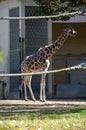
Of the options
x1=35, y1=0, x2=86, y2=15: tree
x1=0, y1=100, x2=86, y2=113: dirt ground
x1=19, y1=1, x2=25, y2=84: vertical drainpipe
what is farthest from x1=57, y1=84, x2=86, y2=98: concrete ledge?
x1=35, y1=0, x2=86, y2=15: tree

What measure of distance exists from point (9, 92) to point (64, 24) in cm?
363

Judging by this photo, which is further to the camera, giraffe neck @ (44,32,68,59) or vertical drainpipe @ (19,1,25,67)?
vertical drainpipe @ (19,1,25,67)

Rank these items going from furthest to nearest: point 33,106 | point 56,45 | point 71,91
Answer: point 71,91
point 56,45
point 33,106

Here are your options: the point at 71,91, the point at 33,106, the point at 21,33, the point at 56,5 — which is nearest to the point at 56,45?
the point at 56,5

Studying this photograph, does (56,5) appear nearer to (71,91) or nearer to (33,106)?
(33,106)

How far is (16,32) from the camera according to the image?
55.4 ft

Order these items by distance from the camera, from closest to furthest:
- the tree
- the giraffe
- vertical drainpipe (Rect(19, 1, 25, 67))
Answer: the tree < the giraffe < vertical drainpipe (Rect(19, 1, 25, 67))

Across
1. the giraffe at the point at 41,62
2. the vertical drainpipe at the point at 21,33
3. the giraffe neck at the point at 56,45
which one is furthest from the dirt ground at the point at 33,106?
the vertical drainpipe at the point at 21,33

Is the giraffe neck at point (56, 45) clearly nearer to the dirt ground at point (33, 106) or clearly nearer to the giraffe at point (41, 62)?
the giraffe at point (41, 62)

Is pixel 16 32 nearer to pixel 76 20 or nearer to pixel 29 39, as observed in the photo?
pixel 29 39

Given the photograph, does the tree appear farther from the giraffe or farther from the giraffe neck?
the giraffe

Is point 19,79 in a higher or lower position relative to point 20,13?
lower

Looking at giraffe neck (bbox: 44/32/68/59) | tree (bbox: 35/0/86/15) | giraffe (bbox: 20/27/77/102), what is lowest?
giraffe (bbox: 20/27/77/102)

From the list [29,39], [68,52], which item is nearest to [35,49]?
[29,39]
